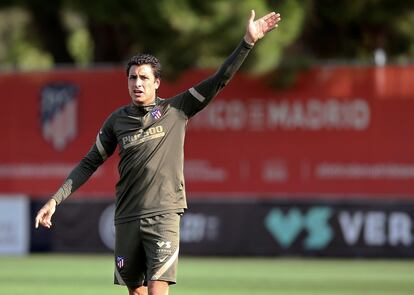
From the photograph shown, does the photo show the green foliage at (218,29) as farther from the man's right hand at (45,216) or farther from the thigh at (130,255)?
the man's right hand at (45,216)

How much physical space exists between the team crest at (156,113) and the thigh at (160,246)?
73 centimetres

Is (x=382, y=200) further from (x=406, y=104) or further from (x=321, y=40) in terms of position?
(x=321, y=40)

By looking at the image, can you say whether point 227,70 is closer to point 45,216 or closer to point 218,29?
point 45,216

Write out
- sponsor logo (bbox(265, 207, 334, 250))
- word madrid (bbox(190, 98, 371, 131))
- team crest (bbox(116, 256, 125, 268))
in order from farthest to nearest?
word madrid (bbox(190, 98, 371, 131)), sponsor logo (bbox(265, 207, 334, 250)), team crest (bbox(116, 256, 125, 268))

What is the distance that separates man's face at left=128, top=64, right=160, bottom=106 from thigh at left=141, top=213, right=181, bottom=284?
0.89 metres

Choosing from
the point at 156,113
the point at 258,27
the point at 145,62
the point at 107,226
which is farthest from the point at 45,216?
the point at 107,226

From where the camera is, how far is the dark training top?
365 inches

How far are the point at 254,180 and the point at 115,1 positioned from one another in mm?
5085

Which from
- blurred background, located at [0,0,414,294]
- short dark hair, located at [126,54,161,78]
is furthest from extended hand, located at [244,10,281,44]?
blurred background, located at [0,0,414,294]

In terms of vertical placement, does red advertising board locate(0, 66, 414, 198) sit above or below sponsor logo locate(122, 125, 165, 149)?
above

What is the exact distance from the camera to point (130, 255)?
30.9 feet

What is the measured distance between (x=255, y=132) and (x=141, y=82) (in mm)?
18589

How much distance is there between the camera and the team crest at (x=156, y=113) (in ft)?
30.8

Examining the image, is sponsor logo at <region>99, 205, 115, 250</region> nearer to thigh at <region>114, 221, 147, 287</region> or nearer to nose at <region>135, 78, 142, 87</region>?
thigh at <region>114, 221, 147, 287</region>
